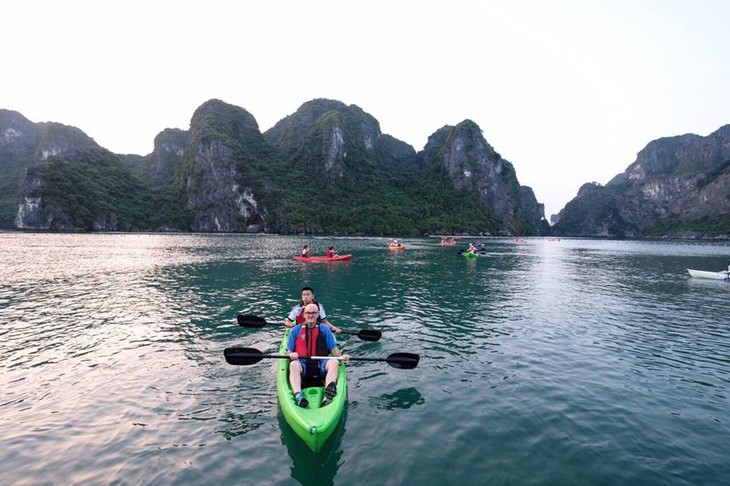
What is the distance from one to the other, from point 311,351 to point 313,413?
2.08m

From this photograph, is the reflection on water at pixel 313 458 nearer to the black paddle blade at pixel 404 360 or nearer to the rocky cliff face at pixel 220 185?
the black paddle blade at pixel 404 360

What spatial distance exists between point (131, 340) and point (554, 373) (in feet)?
49.5

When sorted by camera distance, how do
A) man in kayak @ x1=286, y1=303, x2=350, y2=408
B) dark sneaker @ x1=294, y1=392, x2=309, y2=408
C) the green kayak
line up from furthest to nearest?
man in kayak @ x1=286, y1=303, x2=350, y2=408, dark sneaker @ x1=294, y1=392, x2=309, y2=408, the green kayak

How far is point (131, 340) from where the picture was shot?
1464 centimetres

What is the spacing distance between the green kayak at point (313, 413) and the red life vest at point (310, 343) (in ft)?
2.39

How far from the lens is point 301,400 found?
8016 mm

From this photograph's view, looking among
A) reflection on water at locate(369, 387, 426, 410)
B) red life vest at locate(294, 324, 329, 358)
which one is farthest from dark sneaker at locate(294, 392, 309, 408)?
reflection on water at locate(369, 387, 426, 410)

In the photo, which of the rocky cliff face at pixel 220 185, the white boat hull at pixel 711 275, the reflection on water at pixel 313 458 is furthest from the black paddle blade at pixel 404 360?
the rocky cliff face at pixel 220 185

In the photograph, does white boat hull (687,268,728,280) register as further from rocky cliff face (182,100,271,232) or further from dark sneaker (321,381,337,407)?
rocky cliff face (182,100,271,232)

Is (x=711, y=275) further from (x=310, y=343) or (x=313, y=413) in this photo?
(x=313, y=413)

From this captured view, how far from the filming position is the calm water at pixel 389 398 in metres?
7.02

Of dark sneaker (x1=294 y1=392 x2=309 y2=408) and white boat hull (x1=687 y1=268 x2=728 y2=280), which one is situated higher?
white boat hull (x1=687 y1=268 x2=728 y2=280)

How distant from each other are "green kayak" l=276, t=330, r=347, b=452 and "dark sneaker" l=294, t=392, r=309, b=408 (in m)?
0.06

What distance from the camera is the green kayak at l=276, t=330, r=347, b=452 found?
23.4ft
